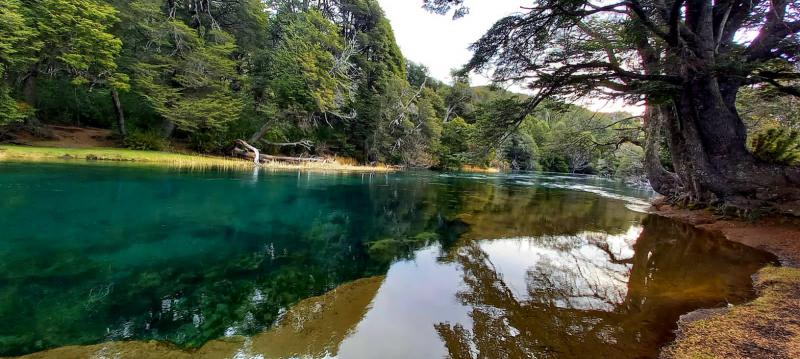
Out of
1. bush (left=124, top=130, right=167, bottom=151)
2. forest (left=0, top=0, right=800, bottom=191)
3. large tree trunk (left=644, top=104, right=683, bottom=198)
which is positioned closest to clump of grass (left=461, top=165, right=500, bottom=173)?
forest (left=0, top=0, right=800, bottom=191)

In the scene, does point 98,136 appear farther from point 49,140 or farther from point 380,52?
point 380,52

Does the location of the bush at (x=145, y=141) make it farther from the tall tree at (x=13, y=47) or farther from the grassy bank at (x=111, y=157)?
the tall tree at (x=13, y=47)

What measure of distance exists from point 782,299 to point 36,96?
29075mm

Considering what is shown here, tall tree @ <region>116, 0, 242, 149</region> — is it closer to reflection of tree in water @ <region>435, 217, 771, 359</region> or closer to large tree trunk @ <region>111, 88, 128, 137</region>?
large tree trunk @ <region>111, 88, 128, 137</region>

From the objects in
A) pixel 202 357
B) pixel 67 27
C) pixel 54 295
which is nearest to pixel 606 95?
pixel 202 357

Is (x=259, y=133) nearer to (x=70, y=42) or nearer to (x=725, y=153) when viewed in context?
(x=70, y=42)

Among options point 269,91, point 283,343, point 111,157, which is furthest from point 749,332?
point 269,91

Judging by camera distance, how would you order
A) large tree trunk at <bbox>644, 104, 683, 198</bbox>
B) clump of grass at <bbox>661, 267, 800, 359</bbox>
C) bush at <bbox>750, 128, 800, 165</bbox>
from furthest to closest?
1. large tree trunk at <bbox>644, 104, 683, 198</bbox>
2. bush at <bbox>750, 128, 800, 165</bbox>
3. clump of grass at <bbox>661, 267, 800, 359</bbox>

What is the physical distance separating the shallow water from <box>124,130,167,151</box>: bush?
13.5 m

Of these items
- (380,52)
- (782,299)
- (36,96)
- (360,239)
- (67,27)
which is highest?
(380,52)

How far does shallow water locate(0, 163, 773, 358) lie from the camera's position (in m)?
2.62

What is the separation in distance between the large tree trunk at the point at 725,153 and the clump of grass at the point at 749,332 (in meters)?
4.13

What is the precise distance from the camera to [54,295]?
123 inches

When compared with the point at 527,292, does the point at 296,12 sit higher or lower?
higher
